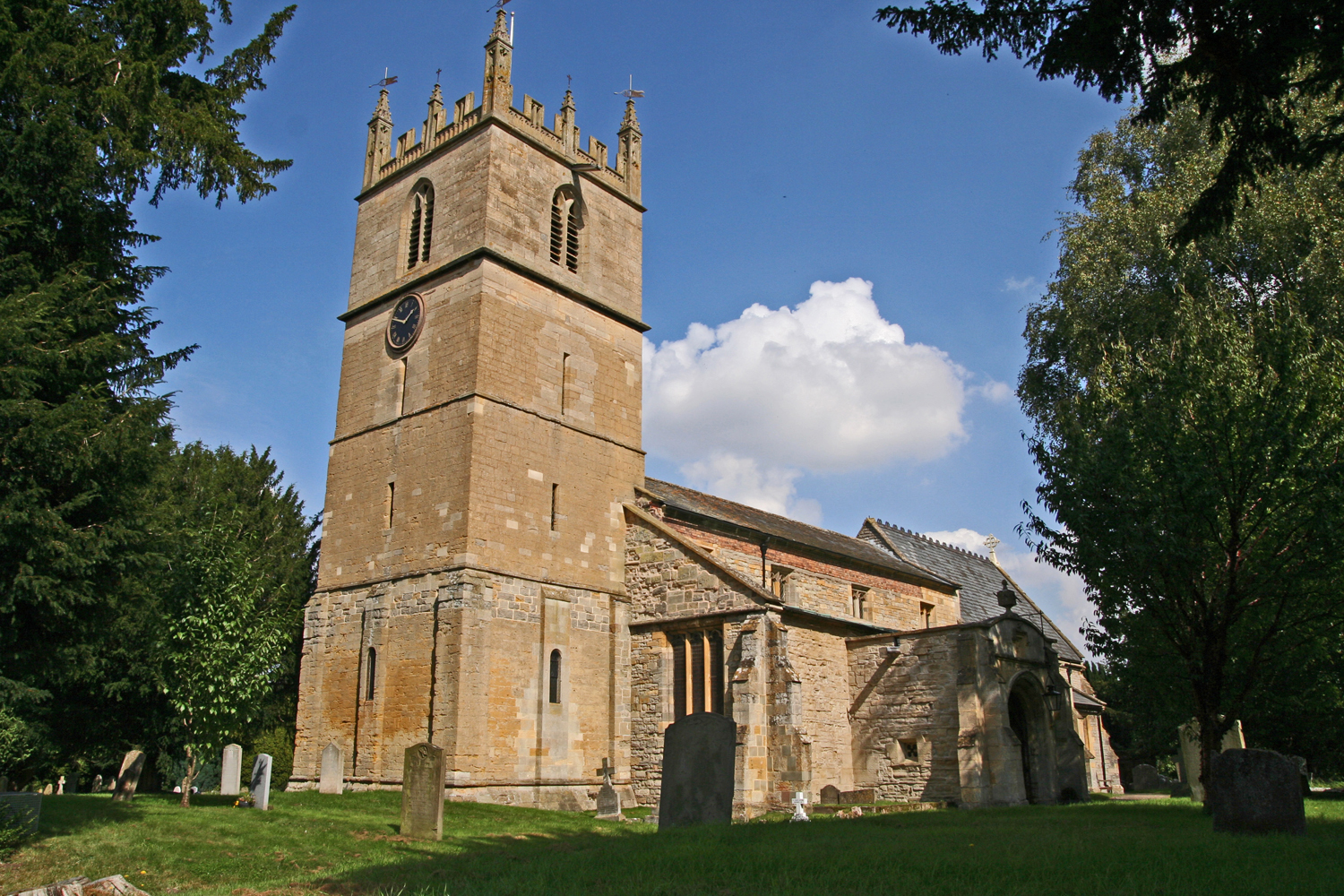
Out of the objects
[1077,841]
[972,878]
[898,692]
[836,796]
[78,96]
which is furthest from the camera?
[898,692]

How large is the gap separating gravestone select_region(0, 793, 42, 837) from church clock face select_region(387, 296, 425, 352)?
14533 millimetres

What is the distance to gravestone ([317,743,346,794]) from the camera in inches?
787

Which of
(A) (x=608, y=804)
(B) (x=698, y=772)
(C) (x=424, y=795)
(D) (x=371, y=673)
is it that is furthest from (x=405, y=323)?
(B) (x=698, y=772)

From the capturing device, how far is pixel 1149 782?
33562mm

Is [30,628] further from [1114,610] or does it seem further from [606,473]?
[1114,610]

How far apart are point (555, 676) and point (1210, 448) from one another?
14935mm

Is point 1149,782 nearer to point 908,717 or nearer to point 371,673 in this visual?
point 908,717

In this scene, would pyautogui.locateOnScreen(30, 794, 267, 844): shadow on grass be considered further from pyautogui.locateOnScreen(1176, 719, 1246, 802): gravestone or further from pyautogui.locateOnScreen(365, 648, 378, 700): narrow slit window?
pyautogui.locateOnScreen(1176, 719, 1246, 802): gravestone

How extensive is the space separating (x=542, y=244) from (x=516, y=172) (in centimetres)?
206

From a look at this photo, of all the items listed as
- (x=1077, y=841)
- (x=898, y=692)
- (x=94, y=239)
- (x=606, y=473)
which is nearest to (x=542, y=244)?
(x=606, y=473)

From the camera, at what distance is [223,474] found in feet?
113

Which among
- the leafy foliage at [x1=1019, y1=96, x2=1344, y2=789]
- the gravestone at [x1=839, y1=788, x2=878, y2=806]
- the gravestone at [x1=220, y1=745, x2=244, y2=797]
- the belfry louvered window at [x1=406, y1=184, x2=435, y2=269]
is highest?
the belfry louvered window at [x1=406, y1=184, x2=435, y2=269]

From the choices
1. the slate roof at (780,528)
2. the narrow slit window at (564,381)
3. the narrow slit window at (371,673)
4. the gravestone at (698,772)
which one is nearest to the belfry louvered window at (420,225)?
the narrow slit window at (564,381)

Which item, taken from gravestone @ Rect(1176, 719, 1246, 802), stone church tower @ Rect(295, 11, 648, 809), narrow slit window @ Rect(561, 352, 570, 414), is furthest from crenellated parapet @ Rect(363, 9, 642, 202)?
gravestone @ Rect(1176, 719, 1246, 802)
